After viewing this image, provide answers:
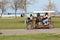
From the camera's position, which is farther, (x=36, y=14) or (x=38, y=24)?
(x=36, y=14)

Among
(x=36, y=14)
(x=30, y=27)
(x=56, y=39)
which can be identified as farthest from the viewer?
(x=36, y=14)

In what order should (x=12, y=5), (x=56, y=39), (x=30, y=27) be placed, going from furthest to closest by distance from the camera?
(x=12, y=5) < (x=30, y=27) < (x=56, y=39)

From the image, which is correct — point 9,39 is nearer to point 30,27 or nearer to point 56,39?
point 56,39

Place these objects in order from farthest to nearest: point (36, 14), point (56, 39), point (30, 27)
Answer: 1. point (36, 14)
2. point (30, 27)
3. point (56, 39)

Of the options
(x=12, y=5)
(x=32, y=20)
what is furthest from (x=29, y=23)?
(x=12, y=5)

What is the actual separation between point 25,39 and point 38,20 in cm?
1076

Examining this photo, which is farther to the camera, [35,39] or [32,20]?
[32,20]

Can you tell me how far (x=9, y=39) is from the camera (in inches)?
615

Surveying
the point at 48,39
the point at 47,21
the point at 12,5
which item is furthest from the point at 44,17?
the point at 12,5

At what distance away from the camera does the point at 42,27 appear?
85.5 feet

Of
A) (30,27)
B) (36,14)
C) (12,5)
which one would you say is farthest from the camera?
(12,5)

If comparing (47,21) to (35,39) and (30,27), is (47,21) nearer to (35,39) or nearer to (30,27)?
(30,27)

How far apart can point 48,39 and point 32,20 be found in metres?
10.8

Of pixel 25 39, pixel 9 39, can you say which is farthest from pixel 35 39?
pixel 9 39
